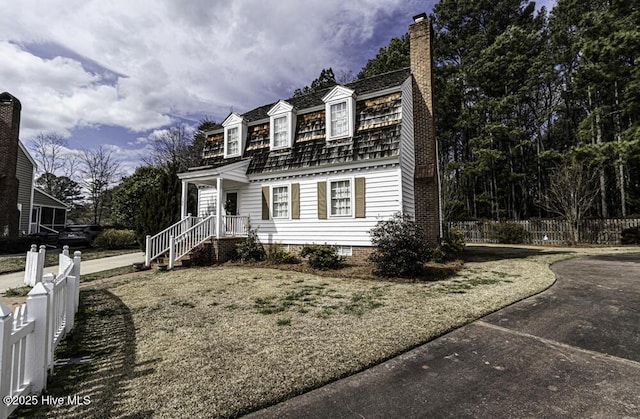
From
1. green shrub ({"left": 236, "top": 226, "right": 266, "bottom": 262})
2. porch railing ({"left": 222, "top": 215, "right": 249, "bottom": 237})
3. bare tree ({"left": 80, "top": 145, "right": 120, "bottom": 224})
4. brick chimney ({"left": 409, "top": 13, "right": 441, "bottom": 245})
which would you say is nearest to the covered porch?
porch railing ({"left": 222, "top": 215, "right": 249, "bottom": 237})

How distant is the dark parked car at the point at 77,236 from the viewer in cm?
1834

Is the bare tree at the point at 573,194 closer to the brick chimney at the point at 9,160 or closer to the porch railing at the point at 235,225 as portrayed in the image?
the porch railing at the point at 235,225

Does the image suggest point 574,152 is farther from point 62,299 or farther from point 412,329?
point 62,299

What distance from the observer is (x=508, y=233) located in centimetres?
2098

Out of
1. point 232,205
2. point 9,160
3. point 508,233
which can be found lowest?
point 508,233

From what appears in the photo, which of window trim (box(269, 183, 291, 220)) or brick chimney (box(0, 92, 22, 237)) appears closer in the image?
window trim (box(269, 183, 291, 220))

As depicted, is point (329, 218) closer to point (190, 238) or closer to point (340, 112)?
point (340, 112)

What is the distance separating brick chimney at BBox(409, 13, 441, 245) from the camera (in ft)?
38.8

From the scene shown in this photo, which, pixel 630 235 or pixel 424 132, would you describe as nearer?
pixel 424 132

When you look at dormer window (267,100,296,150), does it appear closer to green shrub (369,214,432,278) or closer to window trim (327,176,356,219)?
window trim (327,176,356,219)

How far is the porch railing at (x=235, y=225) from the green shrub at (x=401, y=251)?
6615mm

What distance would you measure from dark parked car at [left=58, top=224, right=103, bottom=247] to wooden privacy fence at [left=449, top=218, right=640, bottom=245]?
86.7ft

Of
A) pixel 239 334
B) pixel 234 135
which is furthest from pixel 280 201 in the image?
pixel 239 334

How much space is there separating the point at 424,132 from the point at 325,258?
22.4 ft
